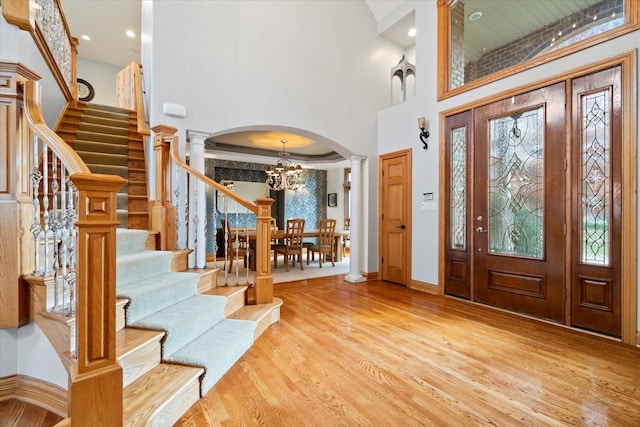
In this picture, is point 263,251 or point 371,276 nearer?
point 263,251

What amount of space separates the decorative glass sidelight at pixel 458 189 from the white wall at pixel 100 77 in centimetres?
845

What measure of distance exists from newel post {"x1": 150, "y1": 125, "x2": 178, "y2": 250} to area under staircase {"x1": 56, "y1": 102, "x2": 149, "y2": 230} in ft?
1.43

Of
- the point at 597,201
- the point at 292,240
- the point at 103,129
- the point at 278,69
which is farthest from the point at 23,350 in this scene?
Answer: the point at 597,201

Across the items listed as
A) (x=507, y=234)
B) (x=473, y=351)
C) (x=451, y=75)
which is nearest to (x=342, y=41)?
(x=451, y=75)

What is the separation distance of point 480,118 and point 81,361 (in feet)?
13.9

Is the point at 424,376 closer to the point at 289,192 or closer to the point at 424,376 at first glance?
the point at 424,376

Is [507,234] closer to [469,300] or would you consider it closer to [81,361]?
[469,300]

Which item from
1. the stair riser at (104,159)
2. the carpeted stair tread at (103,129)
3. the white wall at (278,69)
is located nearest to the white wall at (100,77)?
the carpeted stair tread at (103,129)

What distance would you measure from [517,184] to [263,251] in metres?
2.87

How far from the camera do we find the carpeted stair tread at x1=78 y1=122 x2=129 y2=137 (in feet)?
13.1

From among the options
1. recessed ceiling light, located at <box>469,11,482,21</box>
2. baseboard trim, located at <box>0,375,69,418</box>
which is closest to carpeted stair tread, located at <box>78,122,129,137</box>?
baseboard trim, located at <box>0,375,69,418</box>

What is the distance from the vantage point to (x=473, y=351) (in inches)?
93.9

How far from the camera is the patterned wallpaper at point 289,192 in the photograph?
27.5 ft

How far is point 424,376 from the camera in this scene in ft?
6.59
